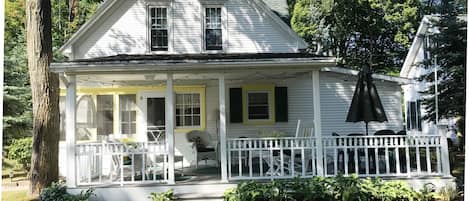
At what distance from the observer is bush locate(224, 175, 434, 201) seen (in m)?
7.18

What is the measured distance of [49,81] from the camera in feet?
29.4

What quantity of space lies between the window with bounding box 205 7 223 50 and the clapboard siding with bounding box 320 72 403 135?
3381 mm

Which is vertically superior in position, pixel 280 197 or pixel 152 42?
pixel 152 42

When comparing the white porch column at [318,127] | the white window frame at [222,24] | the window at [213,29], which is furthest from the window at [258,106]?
the white porch column at [318,127]

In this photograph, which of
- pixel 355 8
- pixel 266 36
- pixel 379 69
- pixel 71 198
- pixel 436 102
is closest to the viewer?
pixel 71 198

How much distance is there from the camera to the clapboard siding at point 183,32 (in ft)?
38.5

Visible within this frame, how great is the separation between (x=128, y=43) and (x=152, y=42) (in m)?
0.70

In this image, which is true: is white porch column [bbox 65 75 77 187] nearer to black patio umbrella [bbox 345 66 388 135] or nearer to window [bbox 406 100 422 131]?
black patio umbrella [bbox 345 66 388 135]

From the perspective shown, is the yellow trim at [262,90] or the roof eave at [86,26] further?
the yellow trim at [262,90]

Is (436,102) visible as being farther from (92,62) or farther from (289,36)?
(92,62)

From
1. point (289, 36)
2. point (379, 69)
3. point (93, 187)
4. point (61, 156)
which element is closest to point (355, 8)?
point (379, 69)

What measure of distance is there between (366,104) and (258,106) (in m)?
3.90

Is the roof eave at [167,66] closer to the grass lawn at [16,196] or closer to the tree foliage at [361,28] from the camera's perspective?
the grass lawn at [16,196]

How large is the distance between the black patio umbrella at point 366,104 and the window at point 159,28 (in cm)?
578
